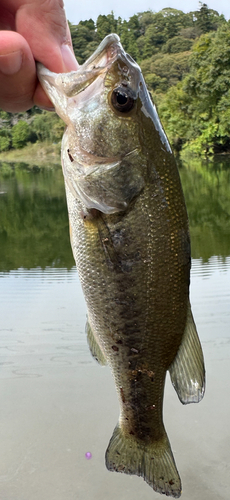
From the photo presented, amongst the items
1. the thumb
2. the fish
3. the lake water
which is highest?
the thumb

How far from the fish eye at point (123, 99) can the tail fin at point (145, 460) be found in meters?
1.41

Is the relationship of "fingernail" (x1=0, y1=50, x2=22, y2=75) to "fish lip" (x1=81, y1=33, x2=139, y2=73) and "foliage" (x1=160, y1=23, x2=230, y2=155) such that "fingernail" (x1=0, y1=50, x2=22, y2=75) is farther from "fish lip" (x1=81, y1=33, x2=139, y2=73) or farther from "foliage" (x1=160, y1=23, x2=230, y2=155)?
"foliage" (x1=160, y1=23, x2=230, y2=155)

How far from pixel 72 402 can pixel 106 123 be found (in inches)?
155

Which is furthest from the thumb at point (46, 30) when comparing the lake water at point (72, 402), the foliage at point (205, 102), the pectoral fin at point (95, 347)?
the foliage at point (205, 102)

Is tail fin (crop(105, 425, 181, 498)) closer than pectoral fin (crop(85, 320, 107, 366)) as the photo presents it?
Yes

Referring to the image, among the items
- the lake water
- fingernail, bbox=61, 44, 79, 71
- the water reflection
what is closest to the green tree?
the water reflection

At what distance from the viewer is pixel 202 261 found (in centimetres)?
1013

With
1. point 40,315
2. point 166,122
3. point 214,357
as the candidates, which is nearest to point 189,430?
point 214,357

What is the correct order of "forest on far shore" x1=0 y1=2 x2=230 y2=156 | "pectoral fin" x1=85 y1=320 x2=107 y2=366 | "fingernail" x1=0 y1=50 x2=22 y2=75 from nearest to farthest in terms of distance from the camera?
1. "fingernail" x1=0 y1=50 x2=22 y2=75
2. "pectoral fin" x1=85 y1=320 x2=107 y2=366
3. "forest on far shore" x1=0 y1=2 x2=230 y2=156

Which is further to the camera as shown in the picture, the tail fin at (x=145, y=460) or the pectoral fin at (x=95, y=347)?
the pectoral fin at (x=95, y=347)

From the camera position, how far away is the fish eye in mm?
1727

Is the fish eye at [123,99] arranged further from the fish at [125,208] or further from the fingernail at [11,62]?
the fingernail at [11,62]

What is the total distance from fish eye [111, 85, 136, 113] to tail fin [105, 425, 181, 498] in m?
1.41

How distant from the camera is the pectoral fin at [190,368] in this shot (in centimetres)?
186
